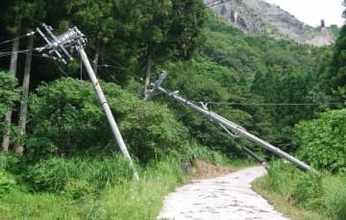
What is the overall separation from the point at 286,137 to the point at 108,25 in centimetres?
3151

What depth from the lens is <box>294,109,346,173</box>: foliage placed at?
15789 millimetres

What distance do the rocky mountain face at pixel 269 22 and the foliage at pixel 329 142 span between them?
134m

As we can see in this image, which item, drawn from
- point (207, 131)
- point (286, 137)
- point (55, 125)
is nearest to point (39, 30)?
point (55, 125)

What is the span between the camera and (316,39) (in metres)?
175

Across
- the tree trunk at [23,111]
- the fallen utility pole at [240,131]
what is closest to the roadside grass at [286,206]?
the fallen utility pole at [240,131]

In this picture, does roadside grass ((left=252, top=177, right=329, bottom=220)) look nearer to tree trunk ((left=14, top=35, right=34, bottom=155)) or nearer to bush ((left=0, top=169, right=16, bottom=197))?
bush ((left=0, top=169, right=16, bottom=197))

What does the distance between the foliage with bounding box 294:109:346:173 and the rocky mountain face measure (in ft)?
439

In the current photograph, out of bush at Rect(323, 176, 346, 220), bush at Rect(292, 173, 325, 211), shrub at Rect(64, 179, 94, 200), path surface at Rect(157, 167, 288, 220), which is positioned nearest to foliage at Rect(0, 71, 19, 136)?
shrub at Rect(64, 179, 94, 200)

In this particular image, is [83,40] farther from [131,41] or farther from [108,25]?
[131,41]

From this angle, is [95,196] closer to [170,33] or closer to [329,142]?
[329,142]

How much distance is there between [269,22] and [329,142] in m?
165

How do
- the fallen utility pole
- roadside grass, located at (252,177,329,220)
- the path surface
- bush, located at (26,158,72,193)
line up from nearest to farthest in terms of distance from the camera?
the path surface
roadside grass, located at (252,177,329,220)
bush, located at (26,158,72,193)
the fallen utility pole

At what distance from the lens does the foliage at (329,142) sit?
15.8m

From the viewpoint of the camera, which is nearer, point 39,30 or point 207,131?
point 39,30
